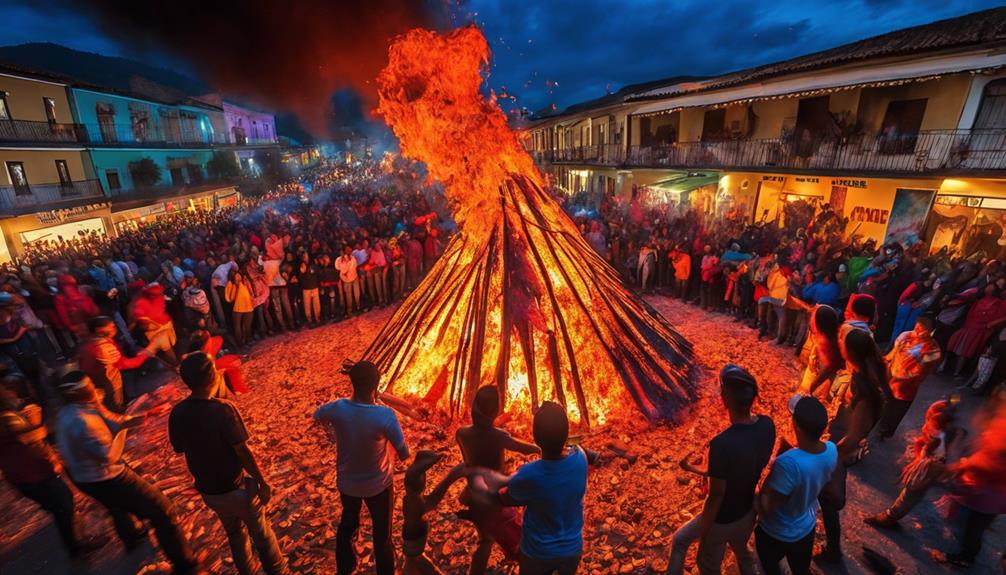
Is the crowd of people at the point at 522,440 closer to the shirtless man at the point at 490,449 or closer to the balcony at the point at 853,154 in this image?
the shirtless man at the point at 490,449

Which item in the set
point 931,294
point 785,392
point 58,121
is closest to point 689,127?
point 931,294

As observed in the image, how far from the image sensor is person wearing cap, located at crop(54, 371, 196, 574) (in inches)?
150

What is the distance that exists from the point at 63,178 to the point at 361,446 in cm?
3173

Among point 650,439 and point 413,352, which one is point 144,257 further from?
point 650,439

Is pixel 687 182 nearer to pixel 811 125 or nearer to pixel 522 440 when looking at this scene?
pixel 811 125

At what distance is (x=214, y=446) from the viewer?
3.60m

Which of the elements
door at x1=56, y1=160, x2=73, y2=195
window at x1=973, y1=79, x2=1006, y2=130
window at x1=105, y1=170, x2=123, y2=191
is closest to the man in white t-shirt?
window at x1=973, y1=79, x2=1006, y2=130

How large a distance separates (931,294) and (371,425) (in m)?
10.1

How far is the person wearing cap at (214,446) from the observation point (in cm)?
356

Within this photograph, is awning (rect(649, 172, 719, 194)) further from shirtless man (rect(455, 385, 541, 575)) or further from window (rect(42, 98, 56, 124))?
window (rect(42, 98, 56, 124))

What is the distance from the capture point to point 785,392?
7.64 metres

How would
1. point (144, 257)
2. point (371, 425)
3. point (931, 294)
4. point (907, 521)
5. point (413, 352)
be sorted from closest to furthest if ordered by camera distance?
1. point (371, 425)
2. point (907, 521)
3. point (413, 352)
4. point (931, 294)
5. point (144, 257)

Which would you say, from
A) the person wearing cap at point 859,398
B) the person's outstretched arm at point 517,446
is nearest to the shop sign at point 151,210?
the person's outstretched arm at point 517,446

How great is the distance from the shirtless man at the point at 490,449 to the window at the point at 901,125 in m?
19.6
